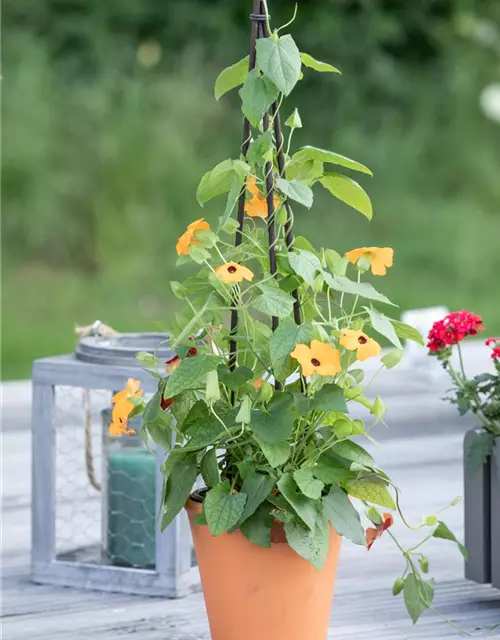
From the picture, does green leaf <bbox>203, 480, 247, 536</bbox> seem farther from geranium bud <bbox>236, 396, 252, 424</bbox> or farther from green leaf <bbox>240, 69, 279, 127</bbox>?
green leaf <bbox>240, 69, 279, 127</bbox>

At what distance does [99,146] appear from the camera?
252 inches

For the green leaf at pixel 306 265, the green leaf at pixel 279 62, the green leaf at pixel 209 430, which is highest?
the green leaf at pixel 279 62

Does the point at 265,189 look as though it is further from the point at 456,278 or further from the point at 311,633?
the point at 456,278

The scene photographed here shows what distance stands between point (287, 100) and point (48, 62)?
4.51ft

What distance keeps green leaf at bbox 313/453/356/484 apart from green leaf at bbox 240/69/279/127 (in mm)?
439

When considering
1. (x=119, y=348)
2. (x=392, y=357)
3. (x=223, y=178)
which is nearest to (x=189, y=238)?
(x=223, y=178)

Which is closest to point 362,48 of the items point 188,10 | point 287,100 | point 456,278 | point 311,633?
point 287,100

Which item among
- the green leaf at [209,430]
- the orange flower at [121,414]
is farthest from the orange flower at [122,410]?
the green leaf at [209,430]

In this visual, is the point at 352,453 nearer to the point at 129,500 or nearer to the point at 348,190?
the point at 348,190

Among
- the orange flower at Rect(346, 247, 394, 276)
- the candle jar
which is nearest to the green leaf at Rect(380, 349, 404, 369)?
the orange flower at Rect(346, 247, 394, 276)

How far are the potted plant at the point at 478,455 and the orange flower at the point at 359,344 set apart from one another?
0.49m

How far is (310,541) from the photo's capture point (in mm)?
1431

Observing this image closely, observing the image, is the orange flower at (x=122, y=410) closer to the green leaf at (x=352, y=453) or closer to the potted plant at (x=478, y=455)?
the green leaf at (x=352, y=453)

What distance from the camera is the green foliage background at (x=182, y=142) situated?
6320 mm
